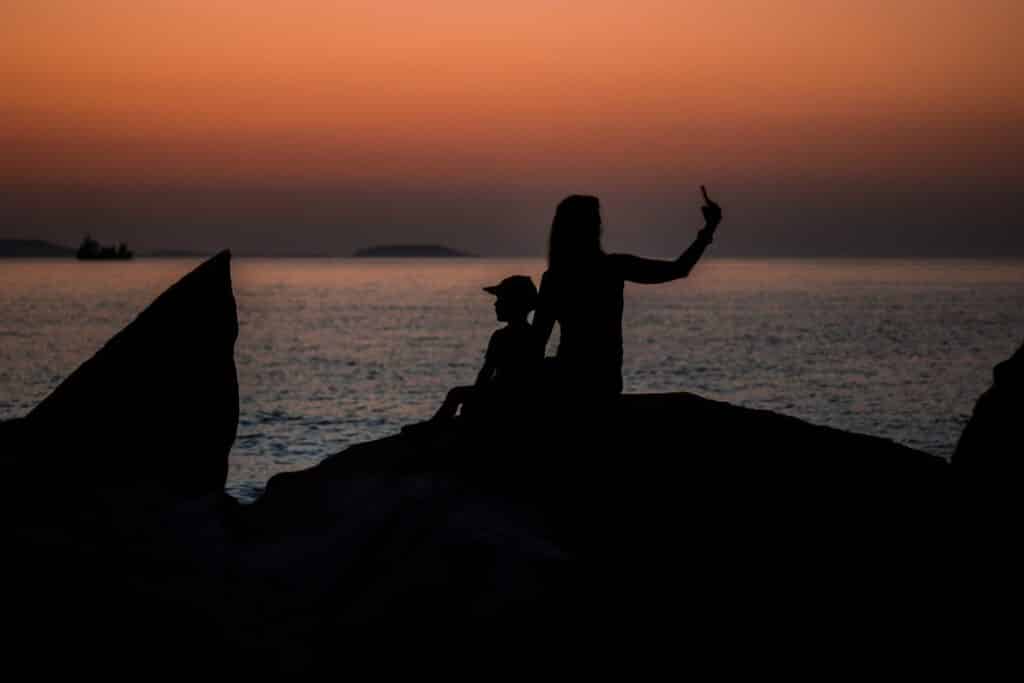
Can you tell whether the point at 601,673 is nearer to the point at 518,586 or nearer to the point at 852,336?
the point at 518,586

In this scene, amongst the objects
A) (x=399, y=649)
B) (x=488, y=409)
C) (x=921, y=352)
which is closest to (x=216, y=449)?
(x=488, y=409)

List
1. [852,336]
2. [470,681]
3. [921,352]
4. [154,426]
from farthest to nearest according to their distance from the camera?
[852,336] < [921,352] < [154,426] < [470,681]

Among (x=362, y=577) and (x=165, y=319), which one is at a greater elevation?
(x=165, y=319)

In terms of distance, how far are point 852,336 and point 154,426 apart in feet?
228

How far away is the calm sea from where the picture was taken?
40781mm

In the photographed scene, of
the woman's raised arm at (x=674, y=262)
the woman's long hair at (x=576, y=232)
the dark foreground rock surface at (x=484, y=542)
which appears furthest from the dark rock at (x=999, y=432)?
the woman's long hair at (x=576, y=232)

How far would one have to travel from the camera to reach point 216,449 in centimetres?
1298

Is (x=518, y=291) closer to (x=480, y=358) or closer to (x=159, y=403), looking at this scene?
(x=159, y=403)

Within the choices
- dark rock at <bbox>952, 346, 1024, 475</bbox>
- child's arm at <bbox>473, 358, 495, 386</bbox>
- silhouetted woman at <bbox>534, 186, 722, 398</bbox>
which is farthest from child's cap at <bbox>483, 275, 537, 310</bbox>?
dark rock at <bbox>952, 346, 1024, 475</bbox>

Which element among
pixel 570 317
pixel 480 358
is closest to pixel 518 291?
pixel 570 317

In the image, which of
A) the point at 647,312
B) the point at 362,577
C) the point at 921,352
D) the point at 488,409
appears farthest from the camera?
the point at 647,312

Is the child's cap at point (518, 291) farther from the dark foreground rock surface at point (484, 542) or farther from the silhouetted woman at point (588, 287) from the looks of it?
the dark foreground rock surface at point (484, 542)

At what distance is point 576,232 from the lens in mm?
10812

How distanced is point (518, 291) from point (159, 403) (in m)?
3.74
